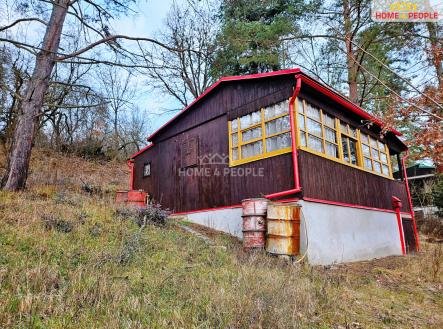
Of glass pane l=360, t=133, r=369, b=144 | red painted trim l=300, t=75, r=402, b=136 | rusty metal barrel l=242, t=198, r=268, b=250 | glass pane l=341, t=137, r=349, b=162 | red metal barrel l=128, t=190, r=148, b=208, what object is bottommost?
rusty metal barrel l=242, t=198, r=268, b=250

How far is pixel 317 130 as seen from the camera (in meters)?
8.10

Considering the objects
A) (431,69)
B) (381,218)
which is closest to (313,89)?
(431,69)

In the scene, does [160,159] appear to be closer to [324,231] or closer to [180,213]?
[180,213]

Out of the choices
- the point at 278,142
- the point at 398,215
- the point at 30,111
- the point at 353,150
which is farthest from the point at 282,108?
the point at 398,215

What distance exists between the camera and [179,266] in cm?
472

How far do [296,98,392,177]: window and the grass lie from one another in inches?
124

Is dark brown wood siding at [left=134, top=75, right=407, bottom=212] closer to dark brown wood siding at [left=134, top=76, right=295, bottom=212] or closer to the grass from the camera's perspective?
dark brown wood siding at [left=134, top=76, right=295, bottom=212]

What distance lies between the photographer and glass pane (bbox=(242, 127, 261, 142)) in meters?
8.37

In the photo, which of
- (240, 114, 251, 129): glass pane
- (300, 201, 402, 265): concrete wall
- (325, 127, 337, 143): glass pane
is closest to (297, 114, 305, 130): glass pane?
(325, 127, 337, 143): glass pane

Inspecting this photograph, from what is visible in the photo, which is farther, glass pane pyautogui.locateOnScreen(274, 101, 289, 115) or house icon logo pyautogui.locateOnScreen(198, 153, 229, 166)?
house icon logo pyautogui.locateOnScreen(198, 153, 229, 166)

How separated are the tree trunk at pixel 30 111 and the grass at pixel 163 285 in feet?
4.44

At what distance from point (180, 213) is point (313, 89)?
6250 mm

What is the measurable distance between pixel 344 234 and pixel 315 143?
2.58 m

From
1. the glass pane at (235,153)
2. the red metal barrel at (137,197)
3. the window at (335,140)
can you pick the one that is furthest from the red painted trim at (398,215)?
the red metal barrel at (137,197)
